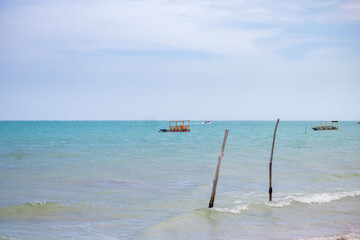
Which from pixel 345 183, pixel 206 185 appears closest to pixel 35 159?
→ pixel 206 185

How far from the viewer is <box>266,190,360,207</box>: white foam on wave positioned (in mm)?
16000

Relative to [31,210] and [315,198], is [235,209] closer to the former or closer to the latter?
[315,198]

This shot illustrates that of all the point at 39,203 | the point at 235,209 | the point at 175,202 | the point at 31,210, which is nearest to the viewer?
the point at 31,210

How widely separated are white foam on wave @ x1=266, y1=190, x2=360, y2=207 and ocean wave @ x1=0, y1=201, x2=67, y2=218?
900 centimetres

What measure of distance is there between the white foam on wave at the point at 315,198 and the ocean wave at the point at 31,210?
8995 mm

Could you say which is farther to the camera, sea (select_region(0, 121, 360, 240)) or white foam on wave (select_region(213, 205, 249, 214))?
white foam on wave (select_region(213, 205, 249, 214))

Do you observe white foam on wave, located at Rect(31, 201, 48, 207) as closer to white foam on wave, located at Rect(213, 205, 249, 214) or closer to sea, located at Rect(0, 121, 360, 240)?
sea, located at Rect(0, 121, 360, 240)

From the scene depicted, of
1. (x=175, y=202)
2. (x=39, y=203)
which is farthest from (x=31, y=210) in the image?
(x=175, y=202)

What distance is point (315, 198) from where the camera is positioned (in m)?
16.8

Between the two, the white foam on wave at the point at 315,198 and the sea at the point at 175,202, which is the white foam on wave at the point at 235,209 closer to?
the sea at the point at 175,202

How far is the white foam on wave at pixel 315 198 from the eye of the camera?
52.5 ft

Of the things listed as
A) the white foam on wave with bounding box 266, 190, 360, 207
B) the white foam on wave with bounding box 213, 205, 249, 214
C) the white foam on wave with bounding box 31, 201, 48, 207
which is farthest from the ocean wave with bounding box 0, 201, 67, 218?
the white foam on wave with bounding box 266, 190, 360, 207

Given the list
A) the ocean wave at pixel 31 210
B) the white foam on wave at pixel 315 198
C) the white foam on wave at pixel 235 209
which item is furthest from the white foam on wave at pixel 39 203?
the white foam on wave at pixel 315 198

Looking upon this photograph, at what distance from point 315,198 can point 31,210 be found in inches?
484
